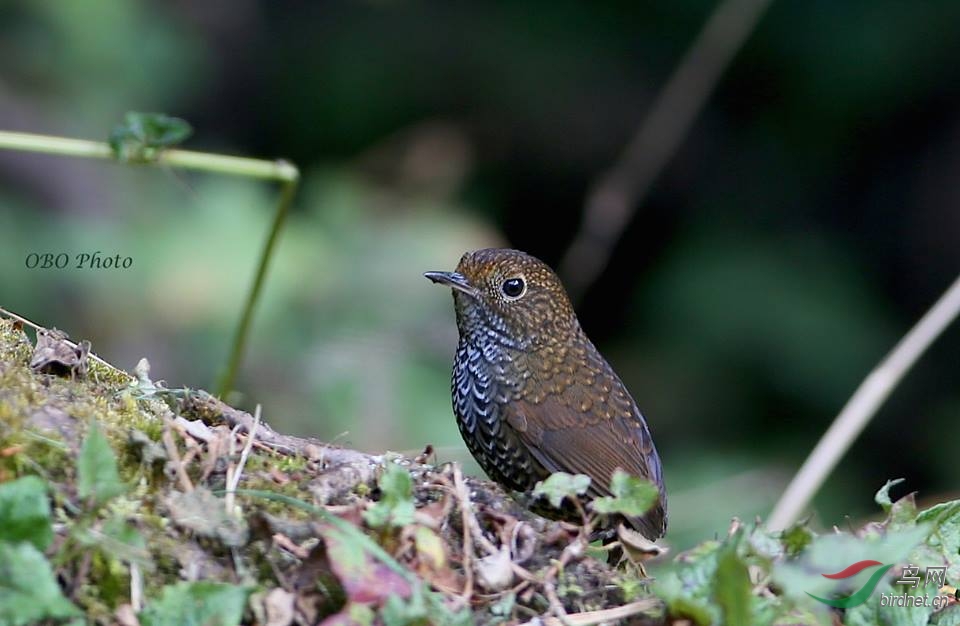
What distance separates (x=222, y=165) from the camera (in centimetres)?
349

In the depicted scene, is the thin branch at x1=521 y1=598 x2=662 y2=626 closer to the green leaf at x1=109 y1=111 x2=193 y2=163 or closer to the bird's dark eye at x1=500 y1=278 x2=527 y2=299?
the green leaf at x1=109 y1=111 x2=193 y2=163

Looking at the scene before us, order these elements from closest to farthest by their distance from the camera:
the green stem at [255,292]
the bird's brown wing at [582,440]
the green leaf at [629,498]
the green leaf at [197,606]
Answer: the green leaf at [197,606]
the green leaf at [629,498]
the green stem at [255,292]
the bird's brown wing at [582,440]

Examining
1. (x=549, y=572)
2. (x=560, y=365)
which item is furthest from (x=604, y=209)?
(x=549, y=572)

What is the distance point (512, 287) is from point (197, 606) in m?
2.57

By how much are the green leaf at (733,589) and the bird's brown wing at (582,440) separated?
1.74 m

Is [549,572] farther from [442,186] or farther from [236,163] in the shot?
[442,186]

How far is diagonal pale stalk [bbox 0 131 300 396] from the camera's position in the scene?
11.0 feet

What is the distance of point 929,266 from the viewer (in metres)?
8.36

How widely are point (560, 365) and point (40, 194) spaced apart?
11.6ft

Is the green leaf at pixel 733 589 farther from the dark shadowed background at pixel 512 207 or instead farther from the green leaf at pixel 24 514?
the dark shadowed background at pixel 512 207

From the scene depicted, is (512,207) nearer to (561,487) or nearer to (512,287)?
(512,287)

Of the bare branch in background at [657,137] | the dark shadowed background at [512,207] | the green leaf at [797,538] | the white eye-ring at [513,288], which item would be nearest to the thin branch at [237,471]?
the green leaf at [797,538]

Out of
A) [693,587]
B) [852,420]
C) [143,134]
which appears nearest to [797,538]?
[693,587]

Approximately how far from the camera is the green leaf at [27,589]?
77.6 inches
